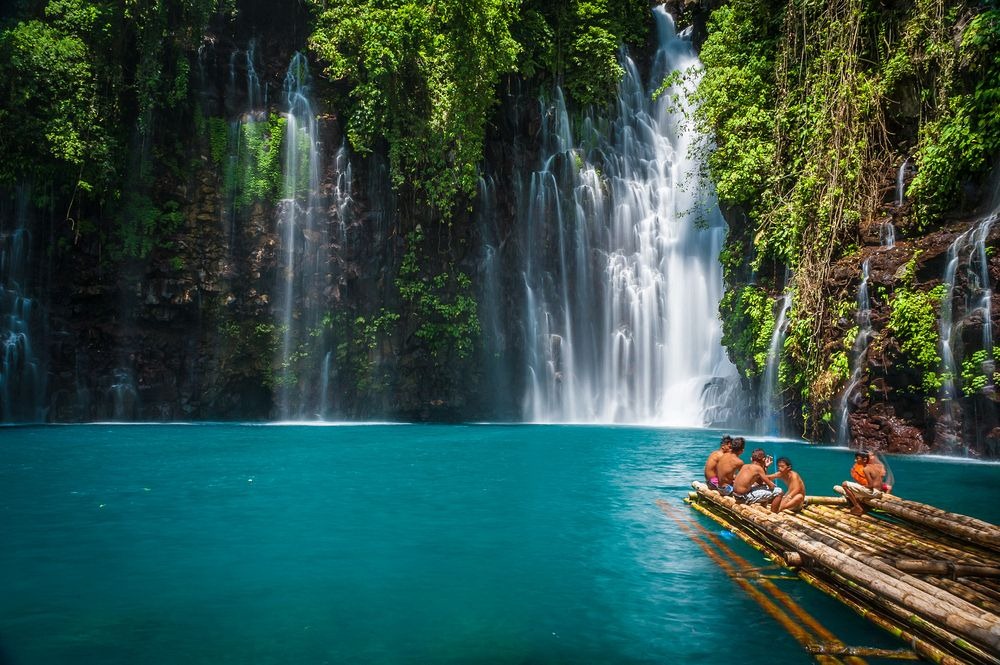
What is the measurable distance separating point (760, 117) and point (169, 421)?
21.2 meters

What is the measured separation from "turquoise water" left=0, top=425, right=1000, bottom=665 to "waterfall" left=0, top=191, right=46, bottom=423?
37.2ft

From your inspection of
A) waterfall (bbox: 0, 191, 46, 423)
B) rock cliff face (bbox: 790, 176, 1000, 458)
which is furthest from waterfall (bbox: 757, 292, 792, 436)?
waterfall (bbox: 0, 191, 46, 423)

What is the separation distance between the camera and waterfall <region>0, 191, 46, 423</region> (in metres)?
24.0

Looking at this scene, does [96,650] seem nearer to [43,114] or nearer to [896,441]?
[896,441]

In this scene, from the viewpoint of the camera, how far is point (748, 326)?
2017 centimetres

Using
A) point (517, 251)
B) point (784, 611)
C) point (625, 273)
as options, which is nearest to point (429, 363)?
point (517, 251)

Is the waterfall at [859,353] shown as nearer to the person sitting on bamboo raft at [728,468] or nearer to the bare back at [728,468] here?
the person sitting on bamboo raft at [728,468]

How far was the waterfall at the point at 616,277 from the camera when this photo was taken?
2642 cm

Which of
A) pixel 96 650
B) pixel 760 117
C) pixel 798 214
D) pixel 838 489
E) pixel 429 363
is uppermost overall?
pixel 760 117

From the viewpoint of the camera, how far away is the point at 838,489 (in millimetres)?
9578

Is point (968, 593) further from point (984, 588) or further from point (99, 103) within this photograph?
point (99, 103)

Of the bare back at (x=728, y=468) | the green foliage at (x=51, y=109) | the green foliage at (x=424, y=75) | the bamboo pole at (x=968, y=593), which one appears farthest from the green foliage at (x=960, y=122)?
the green foliage at (x=51, y=109)

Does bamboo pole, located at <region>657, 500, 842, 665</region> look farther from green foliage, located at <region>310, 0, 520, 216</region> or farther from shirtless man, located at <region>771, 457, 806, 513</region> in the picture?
green foliage, located at <region>310, 0, 520, 216</region>

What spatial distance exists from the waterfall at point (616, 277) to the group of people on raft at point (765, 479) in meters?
15.9
